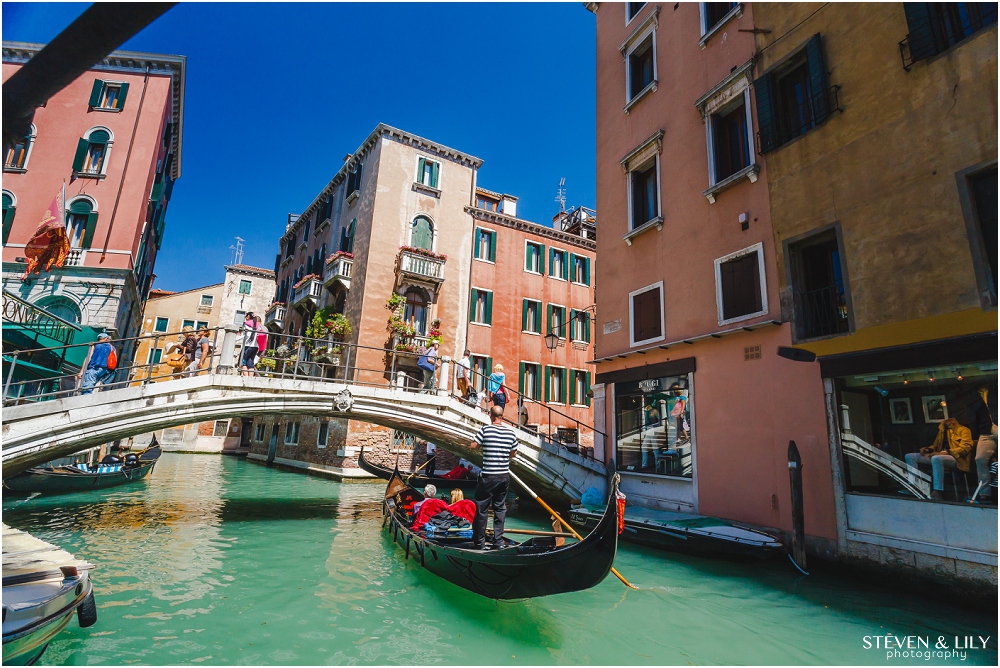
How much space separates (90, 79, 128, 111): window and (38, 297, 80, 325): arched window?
16.5ft

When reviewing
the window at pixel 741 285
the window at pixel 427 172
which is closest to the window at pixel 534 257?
the window at pixel 427 172

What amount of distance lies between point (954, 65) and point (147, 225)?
664 inches

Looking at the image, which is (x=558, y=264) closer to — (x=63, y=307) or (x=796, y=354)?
(x=796, y=354)

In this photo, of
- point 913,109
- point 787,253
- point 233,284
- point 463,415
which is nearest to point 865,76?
point 913,109

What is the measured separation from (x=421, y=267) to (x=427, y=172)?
352cm

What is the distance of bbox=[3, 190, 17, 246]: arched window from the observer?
1209 cm

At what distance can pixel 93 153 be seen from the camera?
1309 centimetres

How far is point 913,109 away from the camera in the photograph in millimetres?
5738

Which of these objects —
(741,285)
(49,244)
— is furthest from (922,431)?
(49,244)

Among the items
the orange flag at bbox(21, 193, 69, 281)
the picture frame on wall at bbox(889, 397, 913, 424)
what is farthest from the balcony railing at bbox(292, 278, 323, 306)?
the picture frame on wall at bbox(889, 397, 913, 424)

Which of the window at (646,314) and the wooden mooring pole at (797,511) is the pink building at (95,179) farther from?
the wooden mooring pole at (797,511)

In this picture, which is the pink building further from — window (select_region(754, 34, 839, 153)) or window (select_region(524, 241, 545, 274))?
Answer: window (select_region(754, 34, 839, 153))

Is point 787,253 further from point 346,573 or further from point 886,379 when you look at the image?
point 346,573

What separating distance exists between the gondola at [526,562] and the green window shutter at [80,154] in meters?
12.8
